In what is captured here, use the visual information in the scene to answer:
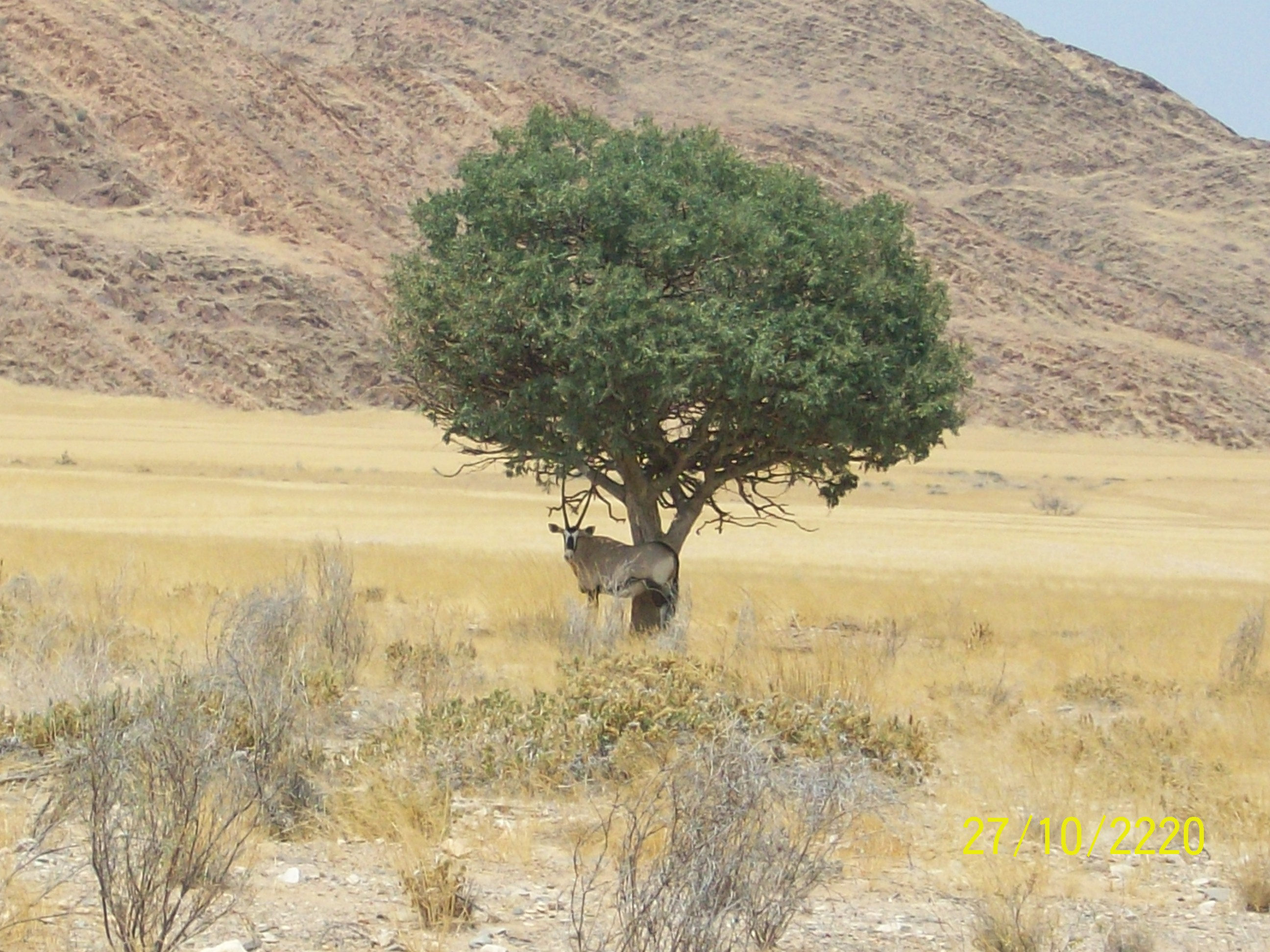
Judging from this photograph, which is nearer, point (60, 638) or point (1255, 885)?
point (1255, 885)

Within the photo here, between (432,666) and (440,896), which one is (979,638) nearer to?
(432,666)

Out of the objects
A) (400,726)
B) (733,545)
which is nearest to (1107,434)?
(733,545)

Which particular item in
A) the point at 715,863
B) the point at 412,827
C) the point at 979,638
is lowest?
the point at 979,638

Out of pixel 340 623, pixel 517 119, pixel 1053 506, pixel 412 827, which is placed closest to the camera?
pixel 412 827

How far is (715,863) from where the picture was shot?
18.6 feet

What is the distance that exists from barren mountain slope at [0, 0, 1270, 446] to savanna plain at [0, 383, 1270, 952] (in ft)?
188

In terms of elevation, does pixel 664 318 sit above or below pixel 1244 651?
above

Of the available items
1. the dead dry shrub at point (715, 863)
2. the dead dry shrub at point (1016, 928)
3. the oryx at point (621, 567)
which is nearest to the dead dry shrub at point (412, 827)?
the dead dry shrub at point (715, 863)

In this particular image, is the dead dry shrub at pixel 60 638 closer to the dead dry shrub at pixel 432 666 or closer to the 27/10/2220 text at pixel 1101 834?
the dead dry shrub at pixel 432 666

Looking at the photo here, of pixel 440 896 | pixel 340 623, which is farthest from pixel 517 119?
pixel 440 896

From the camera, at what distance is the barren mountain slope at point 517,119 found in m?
85.1

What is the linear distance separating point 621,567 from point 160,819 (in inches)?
334

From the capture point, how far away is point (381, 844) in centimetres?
777

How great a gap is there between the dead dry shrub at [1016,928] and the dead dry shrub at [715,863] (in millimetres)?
719
